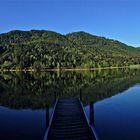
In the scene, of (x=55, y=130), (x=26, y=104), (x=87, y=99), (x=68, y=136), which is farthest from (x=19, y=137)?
(x=87, y=99)

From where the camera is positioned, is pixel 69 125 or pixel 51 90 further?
pixel 51 90

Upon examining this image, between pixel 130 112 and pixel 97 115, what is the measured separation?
14.8 feet

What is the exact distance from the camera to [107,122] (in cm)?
2894

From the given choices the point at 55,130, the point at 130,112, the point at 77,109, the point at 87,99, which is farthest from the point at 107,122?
the point at 87,99

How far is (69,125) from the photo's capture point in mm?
23031

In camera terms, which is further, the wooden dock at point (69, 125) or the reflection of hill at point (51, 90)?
the reflection of hill at point (51, 90)

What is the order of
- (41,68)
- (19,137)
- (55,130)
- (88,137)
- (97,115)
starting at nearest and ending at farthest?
1. (88,137)
2. (55,130)
3. (19,137)
4. (97,115)
5. (41,68)

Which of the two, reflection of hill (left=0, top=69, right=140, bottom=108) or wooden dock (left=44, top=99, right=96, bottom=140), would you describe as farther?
reflection of hill (left=0, top=69, right=140, bottom=108)

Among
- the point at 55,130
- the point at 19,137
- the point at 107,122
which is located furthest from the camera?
the point at 107,122

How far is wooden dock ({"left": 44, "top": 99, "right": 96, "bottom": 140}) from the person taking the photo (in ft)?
Result: 64.6

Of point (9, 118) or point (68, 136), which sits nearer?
point (68, 136)

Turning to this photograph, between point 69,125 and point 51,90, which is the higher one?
point 69,125

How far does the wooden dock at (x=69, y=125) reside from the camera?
19703mm

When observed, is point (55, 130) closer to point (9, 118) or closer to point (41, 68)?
point (9, 118)
